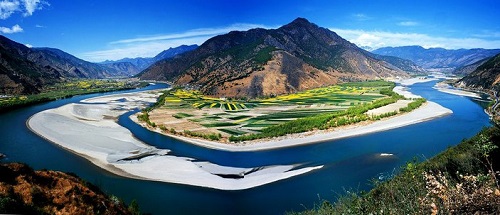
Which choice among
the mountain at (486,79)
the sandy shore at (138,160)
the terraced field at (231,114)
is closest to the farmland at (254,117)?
the terraced field at (231,114)

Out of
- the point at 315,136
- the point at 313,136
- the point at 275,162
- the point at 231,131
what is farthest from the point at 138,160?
the point at 315,136

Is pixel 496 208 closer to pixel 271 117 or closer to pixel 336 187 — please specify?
pixel 336 187

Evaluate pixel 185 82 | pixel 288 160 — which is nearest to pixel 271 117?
pixel 288 160

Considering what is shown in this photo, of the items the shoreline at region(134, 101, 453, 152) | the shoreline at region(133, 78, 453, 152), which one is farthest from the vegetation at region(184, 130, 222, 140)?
the shoreline at region(134, 101, 453, 152)

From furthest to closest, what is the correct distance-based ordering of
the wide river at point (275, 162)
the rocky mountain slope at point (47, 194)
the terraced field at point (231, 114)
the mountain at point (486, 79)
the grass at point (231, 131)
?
the mountain at point (486, 79) → the terraced field at point (231, 114) → the grass at point (231, 131) → the wide river at point (275, 162) → the rocky mountain slope at point (47, 194)

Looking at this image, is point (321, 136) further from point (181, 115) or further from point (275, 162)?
point (181, 115)

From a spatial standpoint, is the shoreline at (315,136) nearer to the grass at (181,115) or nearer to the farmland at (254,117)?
the farmland at (254,117)
